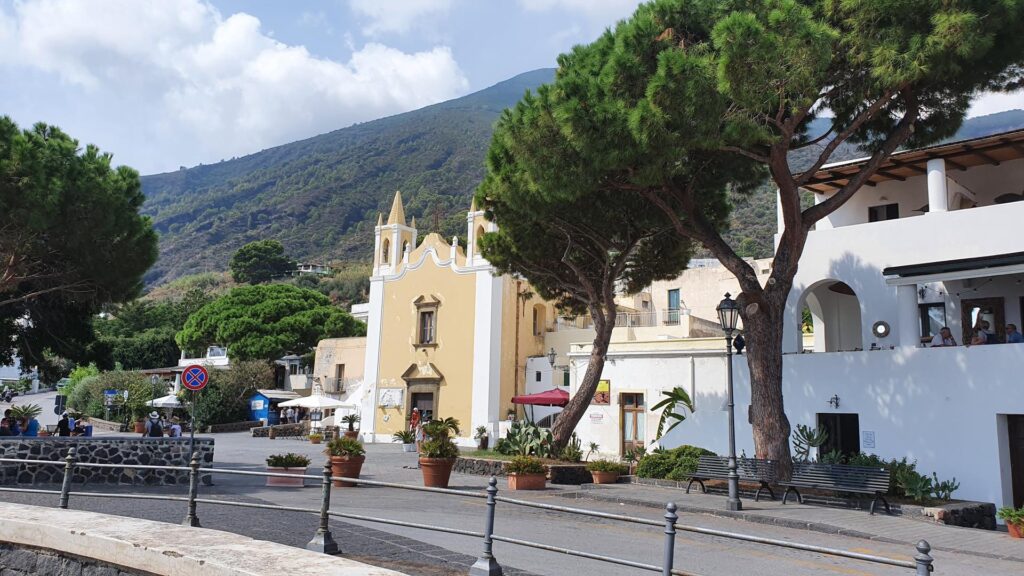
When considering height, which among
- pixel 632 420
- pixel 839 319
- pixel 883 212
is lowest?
pixel 632 420

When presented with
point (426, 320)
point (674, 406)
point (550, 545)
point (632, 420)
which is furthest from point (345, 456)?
point (426, 320)

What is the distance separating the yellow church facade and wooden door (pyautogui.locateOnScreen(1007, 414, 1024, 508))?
20.6m

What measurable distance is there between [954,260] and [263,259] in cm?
9197

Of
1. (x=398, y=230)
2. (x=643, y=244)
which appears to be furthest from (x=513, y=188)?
(x=398, y=230)

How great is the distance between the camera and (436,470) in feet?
54.3

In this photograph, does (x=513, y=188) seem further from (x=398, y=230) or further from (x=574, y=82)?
(x=398, y=230)

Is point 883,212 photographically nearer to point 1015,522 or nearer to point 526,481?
point 1015,522

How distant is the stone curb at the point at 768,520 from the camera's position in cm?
1041

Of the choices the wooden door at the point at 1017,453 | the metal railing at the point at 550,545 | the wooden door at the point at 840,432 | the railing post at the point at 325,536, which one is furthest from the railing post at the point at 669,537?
the wooden door at the point at 840,432

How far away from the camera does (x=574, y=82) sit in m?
15.3

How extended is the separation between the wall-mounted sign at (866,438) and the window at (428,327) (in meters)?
22.2

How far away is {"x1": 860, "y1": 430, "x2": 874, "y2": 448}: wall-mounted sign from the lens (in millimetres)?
16766

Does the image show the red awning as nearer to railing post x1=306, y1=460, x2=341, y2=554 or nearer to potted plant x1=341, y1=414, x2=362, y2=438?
potted plant x1=341, y1=414, x2=362, y2=438

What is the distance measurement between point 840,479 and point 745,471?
6.16 ft
